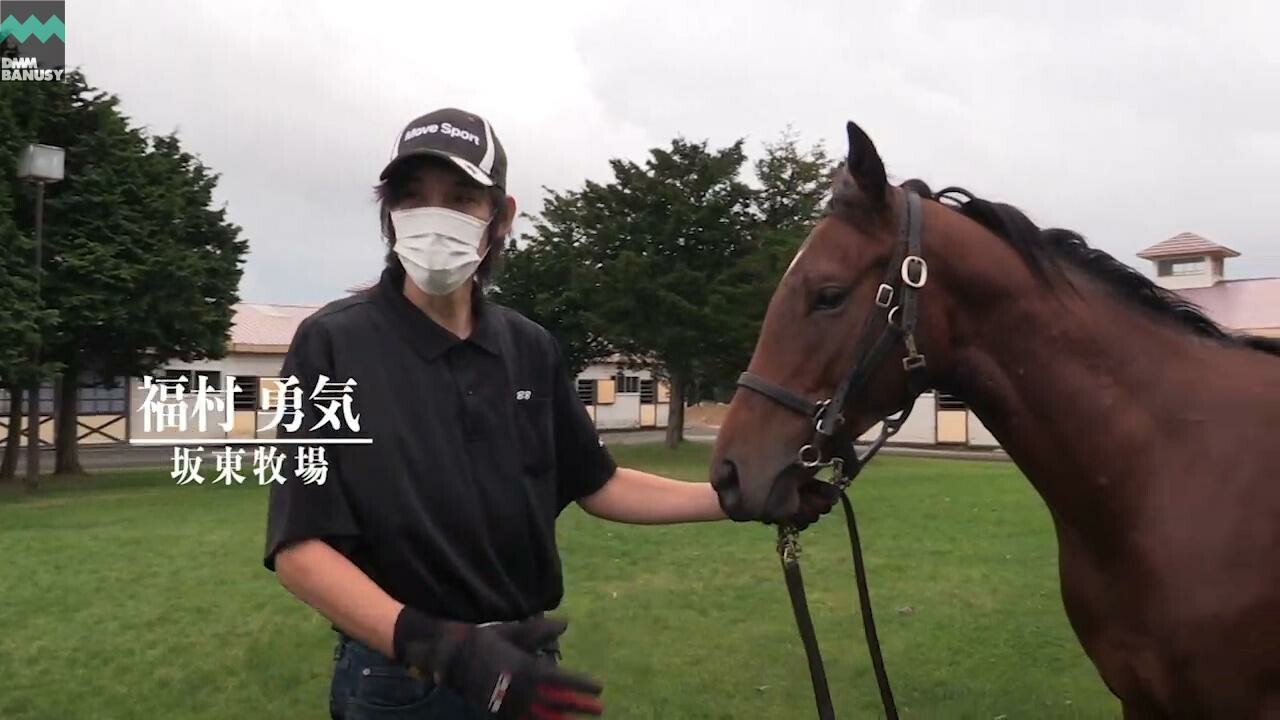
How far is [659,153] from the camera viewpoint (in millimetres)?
25781

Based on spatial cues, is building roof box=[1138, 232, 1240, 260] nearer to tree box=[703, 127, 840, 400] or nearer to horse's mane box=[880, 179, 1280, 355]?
tree box=[703, 127, 840, 400]

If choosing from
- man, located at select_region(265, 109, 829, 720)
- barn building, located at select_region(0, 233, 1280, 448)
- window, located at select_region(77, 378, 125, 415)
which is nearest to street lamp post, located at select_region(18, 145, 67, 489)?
barn building, located at select_region(0, 233, 1280, 448)

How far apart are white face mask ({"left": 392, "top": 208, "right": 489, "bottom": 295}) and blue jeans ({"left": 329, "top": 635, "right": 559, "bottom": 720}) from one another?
0.79 metres

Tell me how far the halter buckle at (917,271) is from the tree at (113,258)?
17.2 metres

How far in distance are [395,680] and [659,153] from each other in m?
24.7

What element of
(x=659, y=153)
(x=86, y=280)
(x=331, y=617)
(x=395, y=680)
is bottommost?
(x=395, y=680)

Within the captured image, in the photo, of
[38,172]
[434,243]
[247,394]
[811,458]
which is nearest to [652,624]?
[811,458]

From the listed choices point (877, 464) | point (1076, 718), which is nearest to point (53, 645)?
point (1076, 718)

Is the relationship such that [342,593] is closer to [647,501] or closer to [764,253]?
[647,501]

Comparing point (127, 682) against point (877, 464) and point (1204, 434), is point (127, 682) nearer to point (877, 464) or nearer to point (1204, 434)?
point (1204, 434)

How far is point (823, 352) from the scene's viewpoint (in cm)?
245

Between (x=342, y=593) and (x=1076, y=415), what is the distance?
1916 millimetres

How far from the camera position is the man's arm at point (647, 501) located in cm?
257

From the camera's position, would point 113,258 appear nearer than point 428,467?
No
